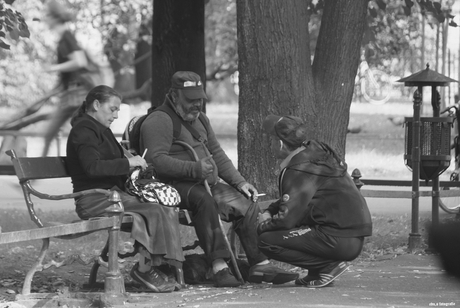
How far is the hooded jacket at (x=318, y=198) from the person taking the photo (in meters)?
6.15

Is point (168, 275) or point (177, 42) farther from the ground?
point (177, 42)

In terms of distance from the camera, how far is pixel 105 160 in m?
6.26

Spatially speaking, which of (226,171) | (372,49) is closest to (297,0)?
(226,171)

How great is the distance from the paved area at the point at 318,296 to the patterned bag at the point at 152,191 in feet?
2.06

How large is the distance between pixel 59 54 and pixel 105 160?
23.6ft

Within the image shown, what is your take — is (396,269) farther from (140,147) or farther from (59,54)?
(59,54)

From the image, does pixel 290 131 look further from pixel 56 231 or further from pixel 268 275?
pixel 56 231

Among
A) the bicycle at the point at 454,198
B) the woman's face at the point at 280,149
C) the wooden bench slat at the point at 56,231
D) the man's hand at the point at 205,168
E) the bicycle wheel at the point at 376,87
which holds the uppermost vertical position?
the woman's face at the point at 280,149

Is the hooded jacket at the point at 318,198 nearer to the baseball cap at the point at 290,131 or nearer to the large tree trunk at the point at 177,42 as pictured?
the baseball cap at the point at 290,131

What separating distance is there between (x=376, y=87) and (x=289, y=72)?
34506 mm

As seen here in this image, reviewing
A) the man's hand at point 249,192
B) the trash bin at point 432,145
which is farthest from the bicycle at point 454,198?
the man's hand at point 249,192

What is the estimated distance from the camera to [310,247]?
6277 millimetres

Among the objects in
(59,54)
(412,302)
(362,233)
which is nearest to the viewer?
(412,302)

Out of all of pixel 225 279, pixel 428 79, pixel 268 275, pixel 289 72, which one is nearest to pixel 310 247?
pixel 268 275
